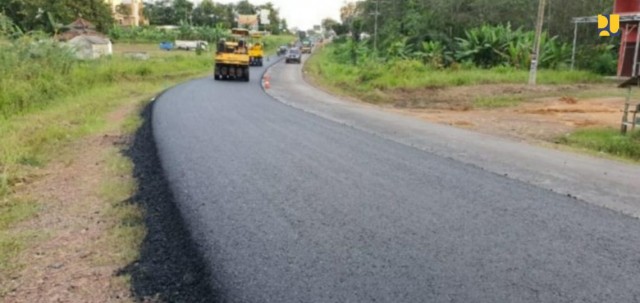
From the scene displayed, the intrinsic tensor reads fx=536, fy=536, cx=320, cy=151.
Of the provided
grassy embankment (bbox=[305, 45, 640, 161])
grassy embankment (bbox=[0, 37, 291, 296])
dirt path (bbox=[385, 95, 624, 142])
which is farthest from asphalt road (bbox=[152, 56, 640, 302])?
grassy embankment (bbox=[305, 45, 640, 161])

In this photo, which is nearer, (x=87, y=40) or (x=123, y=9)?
(x=87, y=40)

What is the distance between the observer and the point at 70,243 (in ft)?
17.3

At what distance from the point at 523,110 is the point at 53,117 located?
1325cm

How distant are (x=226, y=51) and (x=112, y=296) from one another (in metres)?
22.5

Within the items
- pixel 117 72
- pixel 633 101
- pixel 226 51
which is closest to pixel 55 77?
pixel 117 72

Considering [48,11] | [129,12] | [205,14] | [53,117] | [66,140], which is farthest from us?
[205,14]

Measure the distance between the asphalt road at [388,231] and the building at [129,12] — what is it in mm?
97815

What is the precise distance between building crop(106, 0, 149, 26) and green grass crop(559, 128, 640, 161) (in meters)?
96.4

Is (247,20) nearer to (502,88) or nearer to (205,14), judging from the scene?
(205,14)

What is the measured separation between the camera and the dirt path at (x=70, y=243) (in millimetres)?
4223

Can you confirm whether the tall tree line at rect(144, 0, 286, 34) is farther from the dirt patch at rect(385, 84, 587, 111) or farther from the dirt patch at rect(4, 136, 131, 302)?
the dirt patch at rect(4, 136, 131, 302)

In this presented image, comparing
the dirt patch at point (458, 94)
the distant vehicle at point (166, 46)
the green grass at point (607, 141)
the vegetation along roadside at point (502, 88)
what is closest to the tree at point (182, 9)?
the distant vehicle at point (166, 46)

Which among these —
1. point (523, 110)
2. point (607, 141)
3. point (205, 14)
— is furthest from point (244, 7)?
point (607, 141)

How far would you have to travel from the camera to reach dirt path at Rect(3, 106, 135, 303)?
4223 mm
